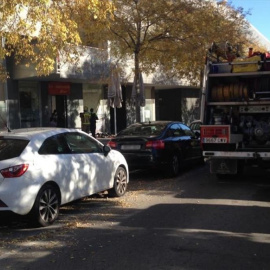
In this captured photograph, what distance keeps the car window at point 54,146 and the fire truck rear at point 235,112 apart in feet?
12.4

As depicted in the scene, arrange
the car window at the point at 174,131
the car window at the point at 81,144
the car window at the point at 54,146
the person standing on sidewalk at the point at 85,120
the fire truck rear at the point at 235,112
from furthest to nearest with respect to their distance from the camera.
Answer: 1. the person standing on sidewalk at the point at 85,120
2. the car window at the point at 174,131
3. the fire truck rear at the point at 235,112
4. the car window at the point at 81,144
5. the car window at the point at 54,146

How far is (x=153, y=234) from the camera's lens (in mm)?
5887

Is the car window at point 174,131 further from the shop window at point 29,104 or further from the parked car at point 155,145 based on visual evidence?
the shop window at point 29,104

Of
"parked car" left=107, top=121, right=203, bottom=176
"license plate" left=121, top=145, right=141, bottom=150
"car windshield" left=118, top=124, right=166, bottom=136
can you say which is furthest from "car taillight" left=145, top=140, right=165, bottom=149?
"car windshield" left=118, top=124, right=166, bottom=136

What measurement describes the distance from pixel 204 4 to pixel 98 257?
1253 centimetres

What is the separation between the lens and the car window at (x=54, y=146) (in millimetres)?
6637

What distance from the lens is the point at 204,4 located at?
605 inches

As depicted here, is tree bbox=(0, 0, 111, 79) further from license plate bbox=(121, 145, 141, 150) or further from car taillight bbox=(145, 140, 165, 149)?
car taillight bbox=(145, 140, 165, 149)

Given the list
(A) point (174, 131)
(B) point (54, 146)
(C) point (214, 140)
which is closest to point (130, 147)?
(A) point (174, 131)

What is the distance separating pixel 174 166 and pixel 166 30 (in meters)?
5.80

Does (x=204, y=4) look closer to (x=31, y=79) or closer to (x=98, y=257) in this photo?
(x=31, y=79)

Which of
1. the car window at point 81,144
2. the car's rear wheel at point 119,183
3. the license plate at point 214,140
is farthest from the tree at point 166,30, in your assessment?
the car window at point 81,144

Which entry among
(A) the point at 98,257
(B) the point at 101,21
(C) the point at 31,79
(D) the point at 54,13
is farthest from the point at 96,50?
(A) the point at 98,257

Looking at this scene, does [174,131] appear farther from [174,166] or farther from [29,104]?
[29,104]
